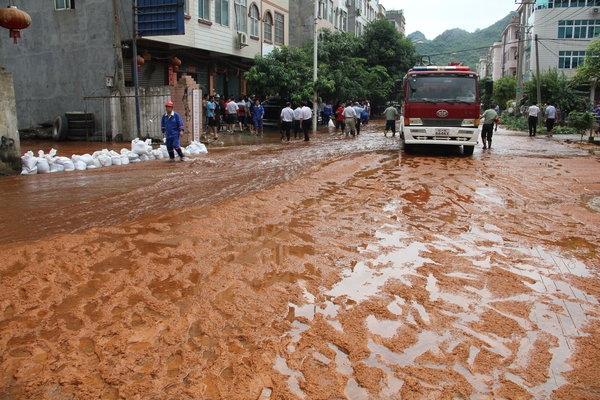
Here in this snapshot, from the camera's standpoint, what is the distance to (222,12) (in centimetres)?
2394

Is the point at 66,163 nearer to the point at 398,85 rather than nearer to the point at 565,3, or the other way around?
the point at 398,85

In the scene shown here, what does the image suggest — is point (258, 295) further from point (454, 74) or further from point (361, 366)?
point (454, 74)

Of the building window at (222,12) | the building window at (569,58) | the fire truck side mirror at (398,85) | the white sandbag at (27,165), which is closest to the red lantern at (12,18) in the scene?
the white sandbag at (27,165)

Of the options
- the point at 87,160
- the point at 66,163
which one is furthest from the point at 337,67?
the point at 66,163

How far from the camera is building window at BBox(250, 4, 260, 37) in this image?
87.9ft

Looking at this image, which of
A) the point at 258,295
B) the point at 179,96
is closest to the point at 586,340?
the point at 258,295

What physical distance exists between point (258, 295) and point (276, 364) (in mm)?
1087

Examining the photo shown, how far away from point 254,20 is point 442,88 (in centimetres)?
1575

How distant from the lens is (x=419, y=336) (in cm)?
358

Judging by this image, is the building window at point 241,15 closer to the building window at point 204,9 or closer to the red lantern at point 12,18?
the building window at point 204,9

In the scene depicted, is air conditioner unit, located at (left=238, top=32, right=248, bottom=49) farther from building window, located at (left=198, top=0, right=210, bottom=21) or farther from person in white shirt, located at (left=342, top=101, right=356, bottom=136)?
person in white shirt, located at (left=342, top=101, right=356, bottom=136)

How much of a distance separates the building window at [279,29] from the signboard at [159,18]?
12.9 metres

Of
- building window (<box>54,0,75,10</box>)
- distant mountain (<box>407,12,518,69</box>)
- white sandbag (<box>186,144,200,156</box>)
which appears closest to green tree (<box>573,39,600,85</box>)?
white sandbag (<box>186,144,200,156</box>)

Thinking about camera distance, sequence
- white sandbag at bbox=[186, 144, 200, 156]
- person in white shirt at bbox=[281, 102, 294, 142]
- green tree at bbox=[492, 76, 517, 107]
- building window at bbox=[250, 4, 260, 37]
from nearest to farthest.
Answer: white sandbag at bbox=[186, 144, 200, 156], person in white shirt at bbox=[281, 102, 294, 142], building window at bbox=[250, 4, 260, 37], green tree at bbox=[492, 76, 517, 107]
